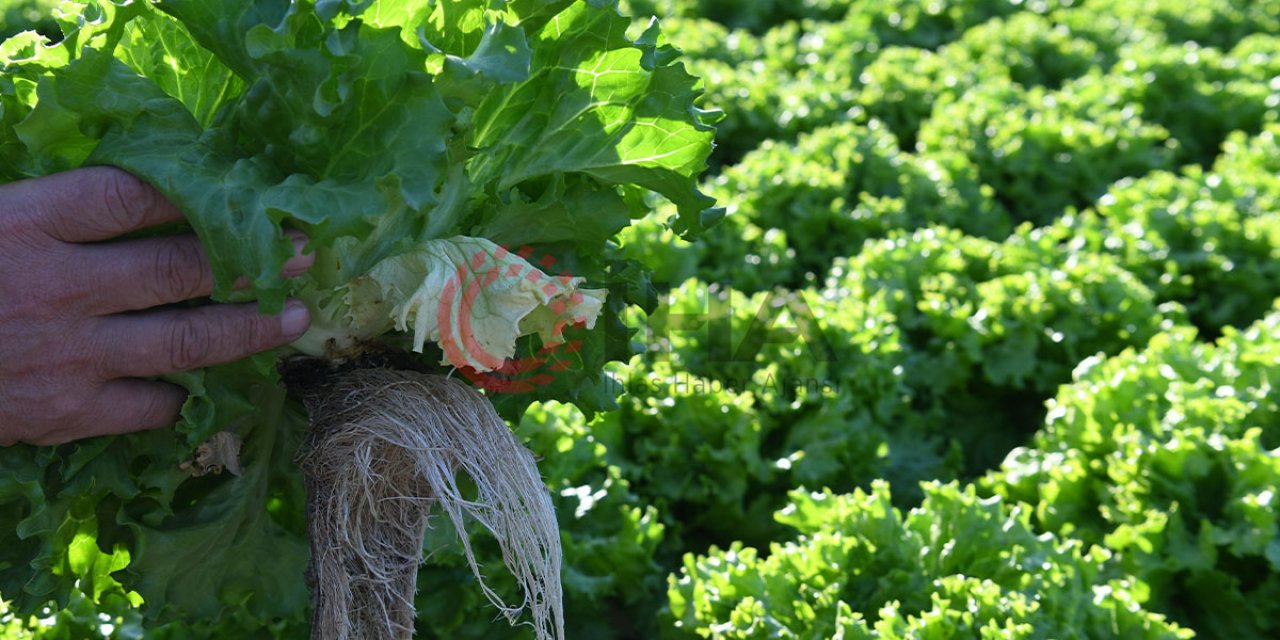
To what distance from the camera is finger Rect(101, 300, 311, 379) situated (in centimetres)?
204

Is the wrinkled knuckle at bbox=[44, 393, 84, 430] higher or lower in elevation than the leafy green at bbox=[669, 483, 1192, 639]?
higher

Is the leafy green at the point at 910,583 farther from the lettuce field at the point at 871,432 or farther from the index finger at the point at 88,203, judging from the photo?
the index finger at the point at 88,203

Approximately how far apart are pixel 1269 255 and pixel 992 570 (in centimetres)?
359

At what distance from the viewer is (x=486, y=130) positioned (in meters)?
2.25

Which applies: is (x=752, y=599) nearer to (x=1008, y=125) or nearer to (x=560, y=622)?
(x=560, y=622)

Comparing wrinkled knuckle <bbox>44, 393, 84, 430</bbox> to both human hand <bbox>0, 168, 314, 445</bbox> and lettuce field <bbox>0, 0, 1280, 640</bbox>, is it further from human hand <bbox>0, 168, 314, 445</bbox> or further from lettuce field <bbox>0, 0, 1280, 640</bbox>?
lettuce field <bbox>0, 0, 1280, 640</bbox>

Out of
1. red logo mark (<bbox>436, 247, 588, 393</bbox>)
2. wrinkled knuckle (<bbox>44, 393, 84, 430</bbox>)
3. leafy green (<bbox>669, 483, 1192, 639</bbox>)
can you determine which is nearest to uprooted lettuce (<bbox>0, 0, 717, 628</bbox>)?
red logo mark (<bbox>436, 247, 588, 393</bbox>)

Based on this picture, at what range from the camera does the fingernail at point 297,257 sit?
6.49ft

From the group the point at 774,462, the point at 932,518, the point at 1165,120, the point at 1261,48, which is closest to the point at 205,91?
the point at 932,518

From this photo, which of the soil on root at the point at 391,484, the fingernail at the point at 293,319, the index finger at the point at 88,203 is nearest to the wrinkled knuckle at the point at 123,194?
the index finger at the point at 88,203

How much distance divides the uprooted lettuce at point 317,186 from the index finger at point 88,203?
0.04m

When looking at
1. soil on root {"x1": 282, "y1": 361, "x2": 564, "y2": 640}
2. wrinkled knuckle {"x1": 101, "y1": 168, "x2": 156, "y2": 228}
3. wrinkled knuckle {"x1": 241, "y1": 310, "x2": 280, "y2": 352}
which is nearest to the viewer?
wrinkled knuckle {"x1": 101, "y1": 168, "x2": 156, "y2": 228}

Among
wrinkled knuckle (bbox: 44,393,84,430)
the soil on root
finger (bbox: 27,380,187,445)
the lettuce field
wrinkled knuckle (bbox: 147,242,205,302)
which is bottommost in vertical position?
the lettuce field

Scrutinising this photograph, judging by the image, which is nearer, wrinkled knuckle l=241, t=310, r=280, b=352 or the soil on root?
wrinkled knuckle l=241, t=310, r=280, b=352
